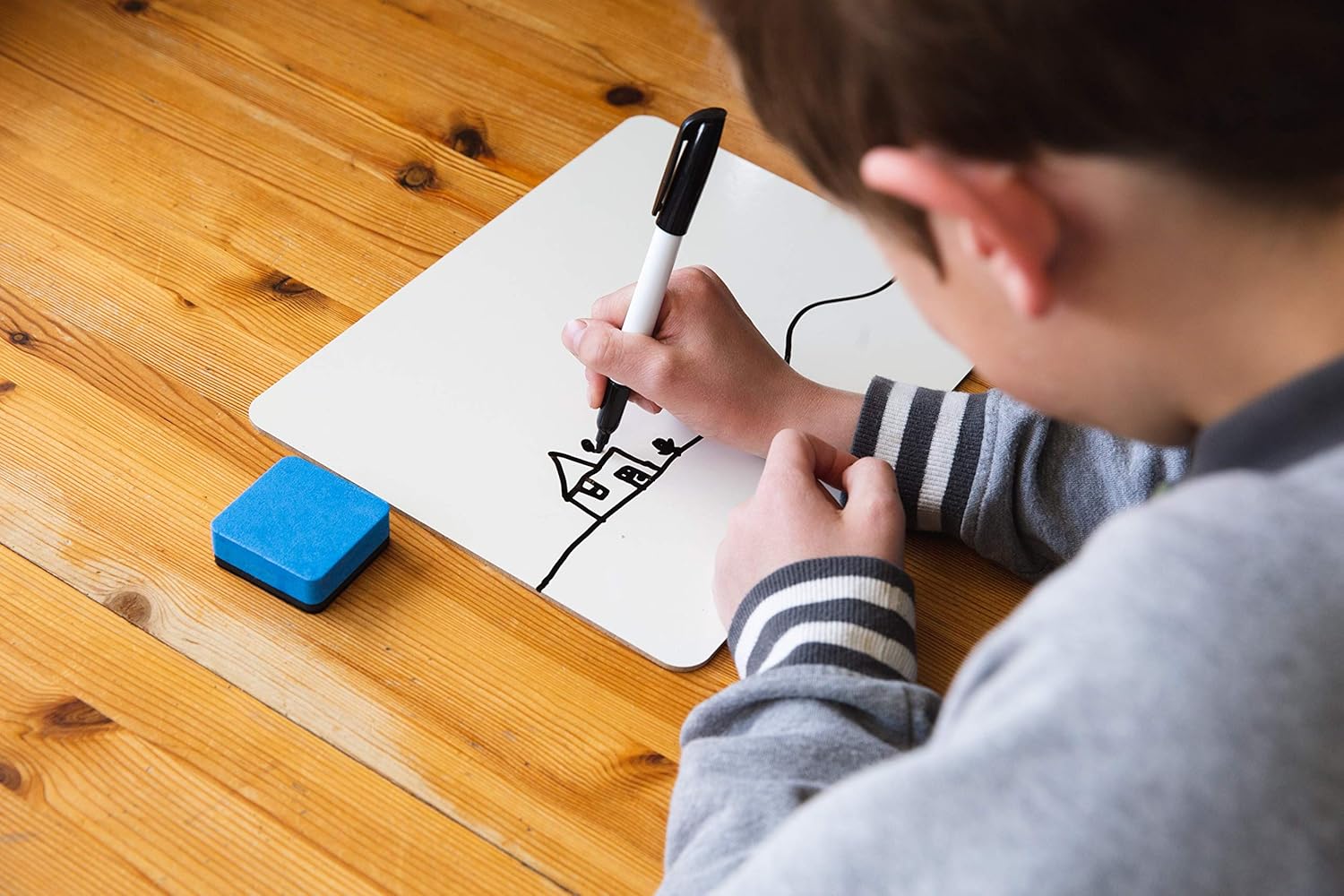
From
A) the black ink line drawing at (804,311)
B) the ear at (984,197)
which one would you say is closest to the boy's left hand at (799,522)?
the black ink line drawing at (804,311)

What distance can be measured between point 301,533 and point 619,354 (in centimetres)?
19

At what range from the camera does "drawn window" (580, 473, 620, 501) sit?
2.21 ft

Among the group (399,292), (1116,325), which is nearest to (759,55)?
(1116,325)

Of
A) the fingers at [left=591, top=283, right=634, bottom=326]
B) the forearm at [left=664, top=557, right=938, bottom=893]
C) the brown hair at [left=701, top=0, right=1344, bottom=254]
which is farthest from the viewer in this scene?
the fingers at [left=591, top=283, right=634, bottom=326]

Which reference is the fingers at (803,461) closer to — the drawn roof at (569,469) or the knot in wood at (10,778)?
the drawn roof at (569,469)

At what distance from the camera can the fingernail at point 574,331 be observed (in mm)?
710

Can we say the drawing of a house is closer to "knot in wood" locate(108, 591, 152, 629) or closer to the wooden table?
the wooden table

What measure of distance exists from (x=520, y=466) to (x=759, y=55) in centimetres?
32

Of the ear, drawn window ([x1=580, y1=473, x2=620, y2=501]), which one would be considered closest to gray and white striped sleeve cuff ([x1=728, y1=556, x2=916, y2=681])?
drawn window ([x1=580, y1=473, x2=620, y2=501])

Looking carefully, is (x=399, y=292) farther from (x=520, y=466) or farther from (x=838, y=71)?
(x=838, y=71)

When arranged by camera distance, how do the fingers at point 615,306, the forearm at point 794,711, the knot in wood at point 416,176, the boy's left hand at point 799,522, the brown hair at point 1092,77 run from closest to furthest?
the brown hair at point 1092,77 < the forearm at point 794,711 < the boy's left hand at point 799,522 < the fingers at point 615,306 < the knot in wood at point 416,176

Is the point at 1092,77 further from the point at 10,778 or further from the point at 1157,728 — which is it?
the point at 10,778

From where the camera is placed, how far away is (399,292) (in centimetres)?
77

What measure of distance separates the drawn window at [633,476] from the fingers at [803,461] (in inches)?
2.4
